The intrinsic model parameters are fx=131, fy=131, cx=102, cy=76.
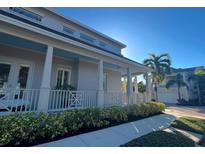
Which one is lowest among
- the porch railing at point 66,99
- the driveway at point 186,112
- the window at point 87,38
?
the driveway at point 186,112

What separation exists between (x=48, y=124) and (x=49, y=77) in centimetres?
213

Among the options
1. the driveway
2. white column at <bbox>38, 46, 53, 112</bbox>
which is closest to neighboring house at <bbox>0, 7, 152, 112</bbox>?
white column at <bbox>38, 46, 53, 112</bbox>

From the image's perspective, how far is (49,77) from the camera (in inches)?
233

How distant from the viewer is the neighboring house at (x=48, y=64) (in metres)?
5.60

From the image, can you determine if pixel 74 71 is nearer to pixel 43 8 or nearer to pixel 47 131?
pixel 43 8

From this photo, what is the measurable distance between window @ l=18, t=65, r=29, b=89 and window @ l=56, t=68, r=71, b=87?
6.81ft

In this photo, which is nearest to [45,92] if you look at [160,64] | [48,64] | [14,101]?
[48,64]

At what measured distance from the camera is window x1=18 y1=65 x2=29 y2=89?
7.97 metres

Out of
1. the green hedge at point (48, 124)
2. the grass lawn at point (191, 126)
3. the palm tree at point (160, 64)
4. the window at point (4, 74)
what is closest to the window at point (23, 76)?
the window at point (4, 74)

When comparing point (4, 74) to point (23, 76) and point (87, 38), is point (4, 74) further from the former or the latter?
point (87, 38)

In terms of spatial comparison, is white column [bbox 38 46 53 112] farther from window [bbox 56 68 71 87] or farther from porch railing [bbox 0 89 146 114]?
window [bbox 56 68 71 87]

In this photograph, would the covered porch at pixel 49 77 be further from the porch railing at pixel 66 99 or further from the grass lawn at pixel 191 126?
the grass lawn at pixel 191 126
